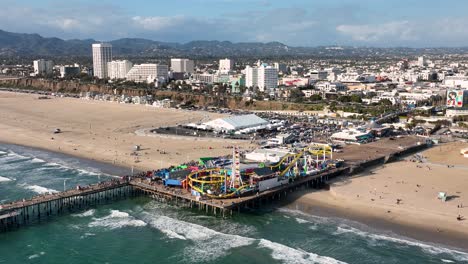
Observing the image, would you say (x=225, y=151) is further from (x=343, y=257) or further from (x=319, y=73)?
(x=319, y=73)

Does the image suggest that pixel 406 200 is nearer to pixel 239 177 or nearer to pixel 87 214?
pixel 239 177

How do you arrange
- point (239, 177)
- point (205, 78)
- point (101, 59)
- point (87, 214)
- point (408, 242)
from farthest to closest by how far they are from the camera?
point (101, 59), point (205, 78), point (239, 177), point (87, 214), point (408, 242)

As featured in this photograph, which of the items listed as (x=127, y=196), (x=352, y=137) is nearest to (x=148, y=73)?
(x=352, y=137)

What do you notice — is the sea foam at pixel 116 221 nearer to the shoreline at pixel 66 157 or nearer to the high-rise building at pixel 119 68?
the shoreline at pixel 66 157

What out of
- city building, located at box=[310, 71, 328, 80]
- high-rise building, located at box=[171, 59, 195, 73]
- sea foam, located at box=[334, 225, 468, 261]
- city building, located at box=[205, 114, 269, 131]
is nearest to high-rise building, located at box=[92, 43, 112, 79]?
high-rise building, located at box=[171, 59, 195, 73]

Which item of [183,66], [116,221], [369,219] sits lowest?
[116,221]

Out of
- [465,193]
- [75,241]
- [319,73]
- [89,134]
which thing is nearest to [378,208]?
[465,193]

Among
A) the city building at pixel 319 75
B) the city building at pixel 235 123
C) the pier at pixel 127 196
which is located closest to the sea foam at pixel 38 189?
the pier at pixel 127 196
